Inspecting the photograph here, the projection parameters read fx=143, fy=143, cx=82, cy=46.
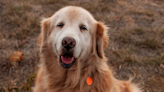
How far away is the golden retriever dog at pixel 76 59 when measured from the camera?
92.3 inches

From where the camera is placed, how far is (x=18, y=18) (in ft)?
16.9

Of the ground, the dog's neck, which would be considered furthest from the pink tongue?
the ground

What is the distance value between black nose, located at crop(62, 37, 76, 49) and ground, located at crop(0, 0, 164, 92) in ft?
5.46

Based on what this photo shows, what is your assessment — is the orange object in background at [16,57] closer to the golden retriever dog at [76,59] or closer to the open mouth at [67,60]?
the golden retriever dog at [76,59]

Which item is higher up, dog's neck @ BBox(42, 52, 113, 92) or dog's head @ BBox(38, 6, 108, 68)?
dog's head @ BBox(38, 6, 108, 68)

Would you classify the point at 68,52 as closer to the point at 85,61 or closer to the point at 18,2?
the point at 85,61

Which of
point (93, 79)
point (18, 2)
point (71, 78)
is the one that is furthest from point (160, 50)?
point (18, 2)

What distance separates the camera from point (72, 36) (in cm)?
204

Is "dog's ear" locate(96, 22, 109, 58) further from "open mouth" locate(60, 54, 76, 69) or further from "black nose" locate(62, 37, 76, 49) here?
"black nose" locate(62, 37, 76, 49)

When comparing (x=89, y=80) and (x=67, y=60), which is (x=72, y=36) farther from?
(x=89, y=80)

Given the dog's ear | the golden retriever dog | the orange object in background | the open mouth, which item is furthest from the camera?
the orange object in background

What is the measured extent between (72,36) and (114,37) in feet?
10.1

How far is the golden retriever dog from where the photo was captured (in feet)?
7.69

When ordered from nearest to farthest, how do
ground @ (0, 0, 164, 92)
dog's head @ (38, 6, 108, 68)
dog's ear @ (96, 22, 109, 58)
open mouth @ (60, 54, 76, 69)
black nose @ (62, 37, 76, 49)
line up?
black nose @ (62, 37, 76, 49), dog's head @ (38, 6, 108, 68), open mouth @ (60, 54, 76, 69), dog's ear @ (96, 22, 109, 58), ground @ (0, 0, 164, 92)
